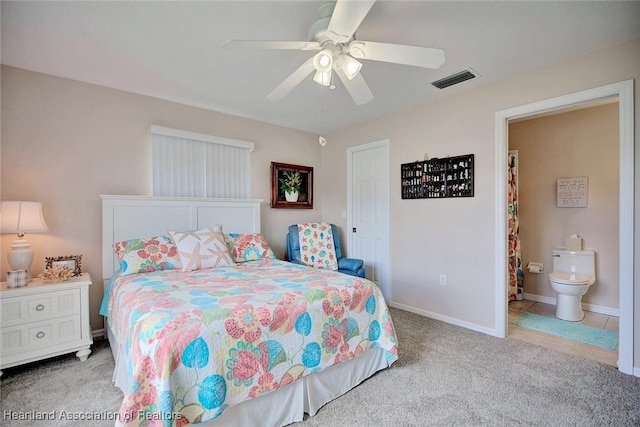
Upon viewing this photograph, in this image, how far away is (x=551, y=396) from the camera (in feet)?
6.27

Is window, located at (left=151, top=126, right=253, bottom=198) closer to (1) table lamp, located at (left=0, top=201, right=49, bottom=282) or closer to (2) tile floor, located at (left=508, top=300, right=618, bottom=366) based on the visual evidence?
(1) table lamp, located at (left=0, top=201, right=49, bottom=282)

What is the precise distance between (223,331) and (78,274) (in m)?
1.95

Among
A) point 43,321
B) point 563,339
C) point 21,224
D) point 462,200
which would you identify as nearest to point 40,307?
point 43,321

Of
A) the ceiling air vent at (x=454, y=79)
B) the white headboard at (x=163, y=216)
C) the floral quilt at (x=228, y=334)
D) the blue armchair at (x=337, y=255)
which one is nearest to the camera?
the floral quilt at (x=228, y=334)

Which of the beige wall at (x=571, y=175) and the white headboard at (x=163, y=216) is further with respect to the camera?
the beige wall at (x=571, y=175)

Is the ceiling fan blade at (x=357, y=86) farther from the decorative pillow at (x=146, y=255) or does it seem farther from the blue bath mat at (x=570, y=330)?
the blue bath mat at (x=570, y=330)

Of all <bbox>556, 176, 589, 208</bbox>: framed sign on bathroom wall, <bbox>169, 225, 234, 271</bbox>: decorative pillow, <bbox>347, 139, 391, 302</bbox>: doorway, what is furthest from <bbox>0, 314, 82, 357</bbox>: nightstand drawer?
<bbox>556, 176, 589, 208</bbox>: framed sign on bathroom wall

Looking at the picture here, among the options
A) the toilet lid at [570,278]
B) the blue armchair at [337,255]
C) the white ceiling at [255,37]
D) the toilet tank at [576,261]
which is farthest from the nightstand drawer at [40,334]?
the toilet tank at [576,261]

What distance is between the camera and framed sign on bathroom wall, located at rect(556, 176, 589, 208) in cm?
359

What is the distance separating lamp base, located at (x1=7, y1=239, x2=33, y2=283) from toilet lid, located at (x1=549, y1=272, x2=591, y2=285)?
4.96 meters

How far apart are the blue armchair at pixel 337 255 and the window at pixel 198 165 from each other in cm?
79

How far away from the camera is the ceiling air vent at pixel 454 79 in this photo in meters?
2.68

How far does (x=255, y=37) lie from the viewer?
210cm

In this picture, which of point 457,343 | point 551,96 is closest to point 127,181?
point 457,343
